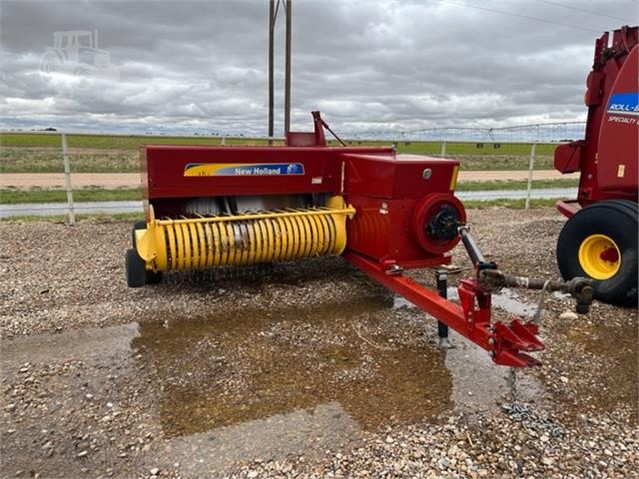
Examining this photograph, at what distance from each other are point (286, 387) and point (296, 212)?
6.66 feet

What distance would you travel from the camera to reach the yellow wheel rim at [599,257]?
4.62 m

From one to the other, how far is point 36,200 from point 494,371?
444 inches

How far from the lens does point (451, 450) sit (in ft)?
8.18

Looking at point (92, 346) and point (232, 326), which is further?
point (232, 326)

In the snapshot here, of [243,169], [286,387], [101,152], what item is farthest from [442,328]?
[101,152]

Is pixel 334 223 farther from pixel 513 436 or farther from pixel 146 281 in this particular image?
pixel 513 436

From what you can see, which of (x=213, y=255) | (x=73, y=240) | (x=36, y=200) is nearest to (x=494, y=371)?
(x=213, y=255)

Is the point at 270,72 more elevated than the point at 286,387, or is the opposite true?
the point at 270,72

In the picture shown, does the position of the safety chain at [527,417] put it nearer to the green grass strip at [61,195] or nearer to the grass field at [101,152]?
the grass field at [101,152]

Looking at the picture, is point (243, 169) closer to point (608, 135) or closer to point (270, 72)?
point (608, 135)

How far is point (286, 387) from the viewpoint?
10.1ft

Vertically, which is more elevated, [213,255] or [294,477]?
[213,255]

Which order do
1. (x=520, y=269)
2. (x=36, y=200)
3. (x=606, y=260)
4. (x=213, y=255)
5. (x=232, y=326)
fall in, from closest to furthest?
1. (x=232, y=326)
2. (x=213, y=255)
3. (x=606, y=260)
4. (x=520, y=269)
5. (x=36, y=200)

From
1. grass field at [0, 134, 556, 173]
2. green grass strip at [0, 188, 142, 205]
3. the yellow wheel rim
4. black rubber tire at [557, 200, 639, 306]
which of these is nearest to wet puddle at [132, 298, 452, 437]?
black rubber tire at [557, 200, 639, 306]
